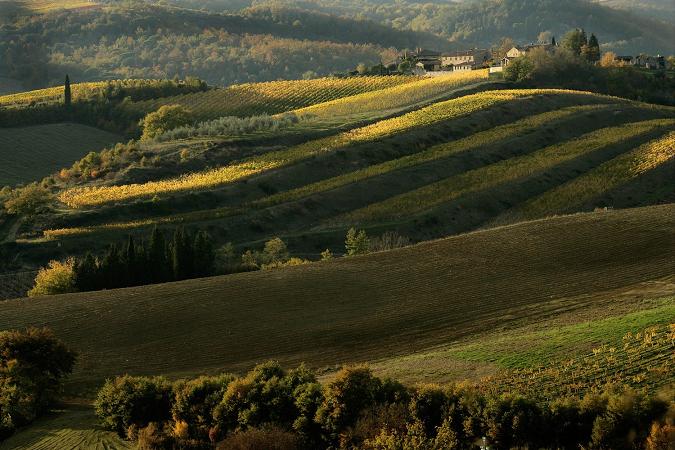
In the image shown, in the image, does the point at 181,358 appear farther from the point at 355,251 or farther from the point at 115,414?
the point at 355,251

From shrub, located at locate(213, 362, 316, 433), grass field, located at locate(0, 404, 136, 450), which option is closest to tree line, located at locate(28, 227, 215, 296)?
grass field, located at locate(0, 404, 136, 450)

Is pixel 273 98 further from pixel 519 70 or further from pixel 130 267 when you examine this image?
pixel 130 267

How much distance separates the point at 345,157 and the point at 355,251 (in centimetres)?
4435

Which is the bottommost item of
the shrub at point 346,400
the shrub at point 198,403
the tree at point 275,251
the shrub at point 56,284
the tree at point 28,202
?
the tree at point 275,251

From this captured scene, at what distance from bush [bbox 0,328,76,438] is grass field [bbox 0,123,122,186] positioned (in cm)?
9886

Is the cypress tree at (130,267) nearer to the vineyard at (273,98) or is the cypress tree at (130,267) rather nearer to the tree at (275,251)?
the tree at (275,251)

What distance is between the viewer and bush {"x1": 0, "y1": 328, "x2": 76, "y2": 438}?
47.8 m

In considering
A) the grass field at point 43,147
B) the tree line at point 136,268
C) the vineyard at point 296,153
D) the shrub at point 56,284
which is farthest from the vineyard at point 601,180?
the grass field at point 43,147

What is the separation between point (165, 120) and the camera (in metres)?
169

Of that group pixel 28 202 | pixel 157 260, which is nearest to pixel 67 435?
pixel 157 260

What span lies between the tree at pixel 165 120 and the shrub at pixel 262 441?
129 meters

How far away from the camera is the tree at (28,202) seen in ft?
343

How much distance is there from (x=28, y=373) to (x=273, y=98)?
145m

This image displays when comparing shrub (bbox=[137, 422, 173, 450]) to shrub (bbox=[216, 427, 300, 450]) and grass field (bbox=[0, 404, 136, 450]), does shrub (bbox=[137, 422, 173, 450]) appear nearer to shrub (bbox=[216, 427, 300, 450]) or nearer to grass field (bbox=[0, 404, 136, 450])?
grass field (bbox=[0, 404, 136, 450])
